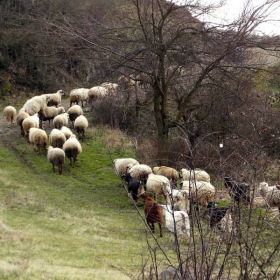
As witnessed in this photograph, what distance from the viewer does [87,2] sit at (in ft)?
115

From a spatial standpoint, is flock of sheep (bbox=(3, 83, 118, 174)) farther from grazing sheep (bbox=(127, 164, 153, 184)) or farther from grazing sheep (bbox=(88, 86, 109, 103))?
grazing sheep (bbox=(127, 164, 153, 184))

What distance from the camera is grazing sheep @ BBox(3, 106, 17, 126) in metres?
23.6

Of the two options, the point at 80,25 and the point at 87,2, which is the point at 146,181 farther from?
the point at 87,2

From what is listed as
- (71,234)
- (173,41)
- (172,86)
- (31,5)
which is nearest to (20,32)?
(31,5)

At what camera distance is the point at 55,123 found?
75.3ft

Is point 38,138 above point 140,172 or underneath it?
underneath

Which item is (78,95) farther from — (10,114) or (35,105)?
(10,114)

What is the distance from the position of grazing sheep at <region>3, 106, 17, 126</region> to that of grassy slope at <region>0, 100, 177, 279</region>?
183 centimetres

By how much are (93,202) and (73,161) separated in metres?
4.06

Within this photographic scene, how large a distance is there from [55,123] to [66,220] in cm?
1031

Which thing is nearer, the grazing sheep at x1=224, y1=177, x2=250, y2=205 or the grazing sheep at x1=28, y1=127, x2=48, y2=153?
the grazing sheep at x1=224, y1=177, x2=250, y2=205

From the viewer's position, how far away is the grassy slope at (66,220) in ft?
29.3

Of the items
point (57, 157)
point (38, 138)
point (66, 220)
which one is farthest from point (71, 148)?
point (66, 220)

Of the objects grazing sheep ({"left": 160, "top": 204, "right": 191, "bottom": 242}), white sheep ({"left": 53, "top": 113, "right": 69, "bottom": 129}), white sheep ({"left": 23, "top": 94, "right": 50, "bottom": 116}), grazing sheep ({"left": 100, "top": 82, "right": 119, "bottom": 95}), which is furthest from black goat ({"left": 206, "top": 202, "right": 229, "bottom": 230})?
white sheep ({"left": 23, "top": 94, "right": 50, "bottom": 116})
